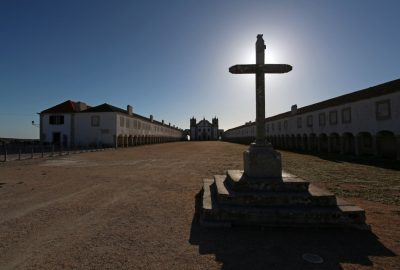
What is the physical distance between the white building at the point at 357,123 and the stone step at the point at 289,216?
642 inches

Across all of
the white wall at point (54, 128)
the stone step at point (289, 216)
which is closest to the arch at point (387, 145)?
the stone step at point (289, 216)

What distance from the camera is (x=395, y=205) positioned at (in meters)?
5.33

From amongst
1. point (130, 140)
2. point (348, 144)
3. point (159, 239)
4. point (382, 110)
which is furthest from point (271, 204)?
point (130, 140)

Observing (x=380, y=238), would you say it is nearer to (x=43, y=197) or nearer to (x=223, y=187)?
(x=223, y=187)

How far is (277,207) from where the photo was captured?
4.31m

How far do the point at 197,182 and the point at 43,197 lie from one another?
4.73 meters

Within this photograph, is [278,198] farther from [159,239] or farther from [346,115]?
[346,115]

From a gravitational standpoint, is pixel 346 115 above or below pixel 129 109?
below

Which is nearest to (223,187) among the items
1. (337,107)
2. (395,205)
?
(395,205)

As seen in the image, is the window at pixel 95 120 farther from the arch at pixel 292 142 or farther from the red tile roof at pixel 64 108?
the arch at pixel 292 142

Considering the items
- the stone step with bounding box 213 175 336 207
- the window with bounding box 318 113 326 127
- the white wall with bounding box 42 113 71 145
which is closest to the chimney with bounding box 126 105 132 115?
the white wall with bounding box 42 113 71 145

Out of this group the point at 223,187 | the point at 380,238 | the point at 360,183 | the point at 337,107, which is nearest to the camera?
the point at 380,238

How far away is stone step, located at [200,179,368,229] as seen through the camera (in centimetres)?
394

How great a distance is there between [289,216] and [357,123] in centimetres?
2030
